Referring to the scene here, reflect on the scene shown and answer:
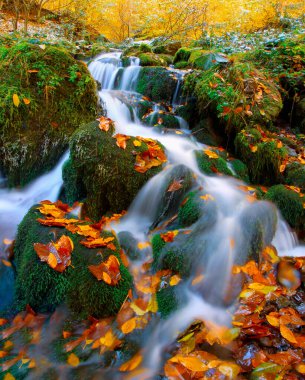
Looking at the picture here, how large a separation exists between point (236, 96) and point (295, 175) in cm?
168

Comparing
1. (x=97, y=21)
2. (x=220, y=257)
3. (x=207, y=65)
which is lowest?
(x=220, y=257)

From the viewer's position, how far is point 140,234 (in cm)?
344

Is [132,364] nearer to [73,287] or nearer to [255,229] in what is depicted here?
[73,287]

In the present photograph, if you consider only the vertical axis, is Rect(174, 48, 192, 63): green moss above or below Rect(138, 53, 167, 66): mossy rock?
above

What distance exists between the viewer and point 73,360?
2119 millimetres

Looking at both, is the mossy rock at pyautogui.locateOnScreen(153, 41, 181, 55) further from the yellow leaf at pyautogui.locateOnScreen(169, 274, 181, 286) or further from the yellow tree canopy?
the yellow leaf at pyautogui.locateOnScreen(169, 274, 181, 286)

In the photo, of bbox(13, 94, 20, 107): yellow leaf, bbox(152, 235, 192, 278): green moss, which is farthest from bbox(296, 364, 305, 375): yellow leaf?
bbox(13, 94, 20, 107): yellow leaf

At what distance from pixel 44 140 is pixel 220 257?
3.13 meters

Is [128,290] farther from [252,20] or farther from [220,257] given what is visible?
[252,20]

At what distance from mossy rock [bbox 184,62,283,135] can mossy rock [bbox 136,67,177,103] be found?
916mm

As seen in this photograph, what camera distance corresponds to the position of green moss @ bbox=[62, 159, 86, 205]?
376 cm

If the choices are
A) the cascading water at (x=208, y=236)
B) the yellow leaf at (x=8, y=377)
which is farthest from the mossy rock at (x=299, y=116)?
the yellow leaf at (x=8, y=377)

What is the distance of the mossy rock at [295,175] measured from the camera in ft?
14.3

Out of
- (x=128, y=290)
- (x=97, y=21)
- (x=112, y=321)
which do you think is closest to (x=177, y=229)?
(x=128, y=290)
